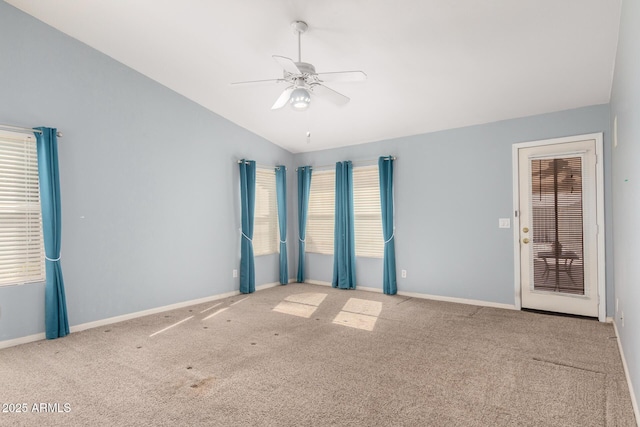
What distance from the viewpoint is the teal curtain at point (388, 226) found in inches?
224

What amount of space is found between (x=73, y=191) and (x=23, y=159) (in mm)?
534

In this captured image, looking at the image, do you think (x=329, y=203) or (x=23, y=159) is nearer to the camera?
(x=23, y=159)

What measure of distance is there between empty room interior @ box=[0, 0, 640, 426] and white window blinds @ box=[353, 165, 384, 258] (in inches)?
1.3

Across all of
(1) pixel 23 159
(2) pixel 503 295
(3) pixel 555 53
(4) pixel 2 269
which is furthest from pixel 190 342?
(3) pixel 555 53

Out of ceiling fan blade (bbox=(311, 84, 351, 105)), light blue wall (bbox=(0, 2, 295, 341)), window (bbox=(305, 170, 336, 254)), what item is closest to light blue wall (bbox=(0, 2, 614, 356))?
light blue wall (bbox=(0, 2, 295, 341))

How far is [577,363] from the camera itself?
3.06 meters

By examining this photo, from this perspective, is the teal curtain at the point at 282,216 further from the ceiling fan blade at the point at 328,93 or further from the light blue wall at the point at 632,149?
the light blue wall at the point at 632,149

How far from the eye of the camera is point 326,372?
295 centimetres

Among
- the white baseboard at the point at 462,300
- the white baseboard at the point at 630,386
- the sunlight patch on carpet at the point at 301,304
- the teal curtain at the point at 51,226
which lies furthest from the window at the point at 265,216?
→ the white baseboard at the point at 630,386

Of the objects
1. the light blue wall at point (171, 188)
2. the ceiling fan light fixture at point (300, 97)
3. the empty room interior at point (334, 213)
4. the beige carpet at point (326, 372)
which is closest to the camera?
the beige carpet at point (326, 372)

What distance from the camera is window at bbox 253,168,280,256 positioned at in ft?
20.6

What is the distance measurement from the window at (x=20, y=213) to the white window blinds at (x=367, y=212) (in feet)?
14.1

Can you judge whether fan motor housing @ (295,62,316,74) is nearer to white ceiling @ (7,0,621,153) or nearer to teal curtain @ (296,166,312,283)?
white ceiling @ (7,0,621,153)

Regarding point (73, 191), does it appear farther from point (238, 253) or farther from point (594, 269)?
point (594, 269)
